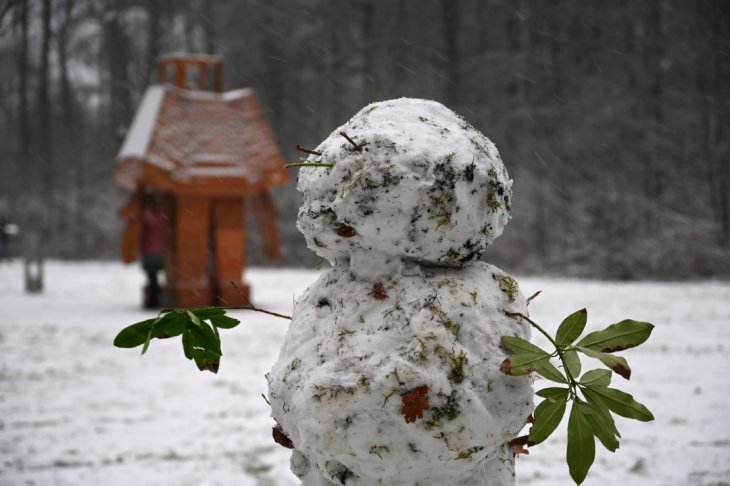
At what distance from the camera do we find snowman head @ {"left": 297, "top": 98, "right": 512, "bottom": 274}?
1474 millimetres

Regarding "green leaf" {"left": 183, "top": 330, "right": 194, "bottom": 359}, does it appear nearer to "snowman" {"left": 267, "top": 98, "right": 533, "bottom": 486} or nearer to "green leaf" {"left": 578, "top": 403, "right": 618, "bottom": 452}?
"snowman" {"left": 267, "top": 98, "right": 533, "bottom": 486}

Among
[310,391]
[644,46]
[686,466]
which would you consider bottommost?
[686,466]

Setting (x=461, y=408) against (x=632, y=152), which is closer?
(x=461, y=408)

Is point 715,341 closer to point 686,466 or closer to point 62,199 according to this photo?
point 686,466

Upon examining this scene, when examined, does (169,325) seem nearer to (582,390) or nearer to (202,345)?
(202,345)

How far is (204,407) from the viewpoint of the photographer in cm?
409

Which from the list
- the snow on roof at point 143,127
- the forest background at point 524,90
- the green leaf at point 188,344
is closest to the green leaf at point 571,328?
the green leaf at point 188,344

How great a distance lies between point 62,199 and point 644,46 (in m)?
17.0

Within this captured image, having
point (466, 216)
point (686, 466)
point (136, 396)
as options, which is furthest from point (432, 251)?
point (136, 396)

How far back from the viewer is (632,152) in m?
13.8

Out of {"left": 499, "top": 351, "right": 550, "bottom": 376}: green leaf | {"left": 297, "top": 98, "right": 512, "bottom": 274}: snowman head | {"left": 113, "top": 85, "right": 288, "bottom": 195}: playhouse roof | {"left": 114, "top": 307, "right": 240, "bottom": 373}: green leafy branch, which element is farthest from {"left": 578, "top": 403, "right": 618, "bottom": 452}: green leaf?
{"left": 113, "top": 85, "right": 288, "bottom": 195}: playhouse roof

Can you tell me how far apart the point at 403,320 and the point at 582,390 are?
43cm

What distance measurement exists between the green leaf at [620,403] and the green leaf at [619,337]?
92 mm

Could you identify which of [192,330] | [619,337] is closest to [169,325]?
[192,330]
